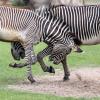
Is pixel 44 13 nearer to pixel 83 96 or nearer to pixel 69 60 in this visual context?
pixel 83 96

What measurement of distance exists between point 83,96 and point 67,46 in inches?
87.6

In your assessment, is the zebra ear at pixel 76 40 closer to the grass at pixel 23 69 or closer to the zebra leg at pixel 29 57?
the zebra leg at pixel 29 57

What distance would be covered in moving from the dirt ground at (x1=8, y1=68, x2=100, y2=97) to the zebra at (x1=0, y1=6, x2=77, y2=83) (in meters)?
0.57

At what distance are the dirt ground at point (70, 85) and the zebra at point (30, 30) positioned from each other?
0.57 metres

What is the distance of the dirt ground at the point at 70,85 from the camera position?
37.9ft

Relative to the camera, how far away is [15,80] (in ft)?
43.7

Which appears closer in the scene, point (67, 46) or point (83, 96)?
point (83, 96)

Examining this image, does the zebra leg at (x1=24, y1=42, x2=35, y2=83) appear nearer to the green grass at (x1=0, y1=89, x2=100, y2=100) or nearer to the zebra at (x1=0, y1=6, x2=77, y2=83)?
the zebra at (x1=0, y1=6, x2=77, y2=83)

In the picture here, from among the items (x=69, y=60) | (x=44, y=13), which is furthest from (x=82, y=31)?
(x=69, y=60)

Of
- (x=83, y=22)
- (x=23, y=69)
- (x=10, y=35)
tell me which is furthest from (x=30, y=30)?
(x=23, y=69)

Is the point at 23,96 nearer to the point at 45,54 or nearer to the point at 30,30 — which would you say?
the point at 30,30

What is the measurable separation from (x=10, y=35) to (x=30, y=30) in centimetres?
52

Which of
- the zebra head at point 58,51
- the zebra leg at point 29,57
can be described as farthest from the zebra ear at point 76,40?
the zebra leg at point 29,57

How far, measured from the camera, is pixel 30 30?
12.8 meters
